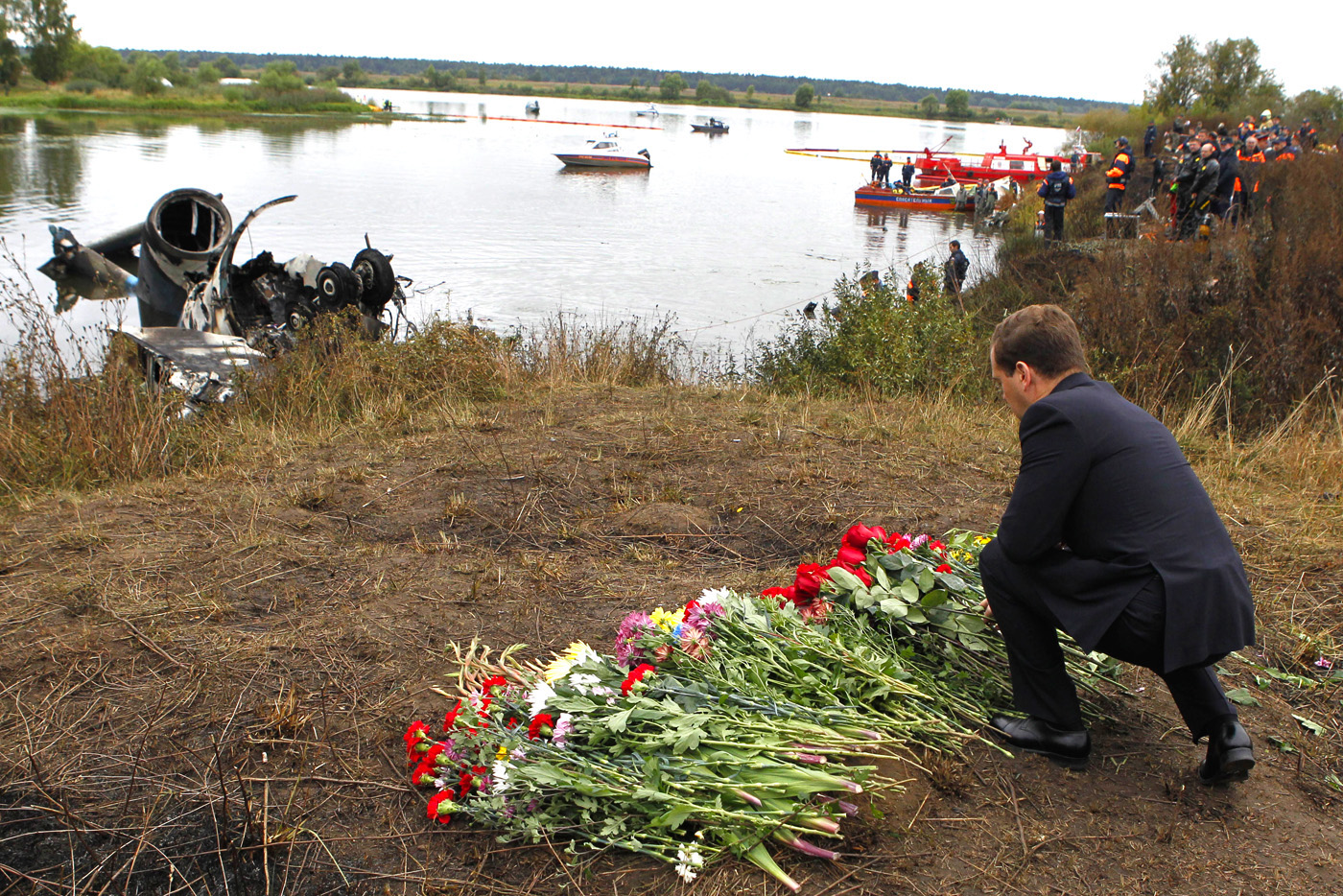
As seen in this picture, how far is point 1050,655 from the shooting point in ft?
9.01

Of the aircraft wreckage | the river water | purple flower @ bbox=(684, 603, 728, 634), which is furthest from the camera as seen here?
the river water

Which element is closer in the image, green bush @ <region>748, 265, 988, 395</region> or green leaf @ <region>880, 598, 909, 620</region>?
green leaf @ <region>880, 598, 909, 620</region>

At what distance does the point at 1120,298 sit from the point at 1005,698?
903cm

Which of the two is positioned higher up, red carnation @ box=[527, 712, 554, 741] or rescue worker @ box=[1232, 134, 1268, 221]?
rescue worker @ box=[1232, 134, 1268, 221]

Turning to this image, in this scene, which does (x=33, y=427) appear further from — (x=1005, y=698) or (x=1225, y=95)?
(x=1225, y=95)

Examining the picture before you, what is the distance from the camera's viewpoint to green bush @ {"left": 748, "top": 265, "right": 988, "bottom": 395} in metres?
9.32

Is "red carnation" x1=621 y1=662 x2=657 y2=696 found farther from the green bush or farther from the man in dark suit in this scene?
the green bush

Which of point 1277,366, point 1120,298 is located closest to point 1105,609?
point 1277,366

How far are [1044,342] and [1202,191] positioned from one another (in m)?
15.4

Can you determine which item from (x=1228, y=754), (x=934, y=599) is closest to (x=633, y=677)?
(x=934, y=599)

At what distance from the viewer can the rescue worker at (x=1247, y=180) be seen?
1440cm

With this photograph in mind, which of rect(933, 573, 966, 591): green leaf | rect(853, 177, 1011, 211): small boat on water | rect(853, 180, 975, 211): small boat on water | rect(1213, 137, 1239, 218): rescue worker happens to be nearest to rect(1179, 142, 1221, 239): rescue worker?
rect(1213, 137, 1239, 218): rescue worker

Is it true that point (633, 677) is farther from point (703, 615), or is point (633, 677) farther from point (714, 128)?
point (714, 128)

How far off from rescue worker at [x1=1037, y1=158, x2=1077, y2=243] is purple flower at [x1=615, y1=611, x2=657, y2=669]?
67.3 ft
